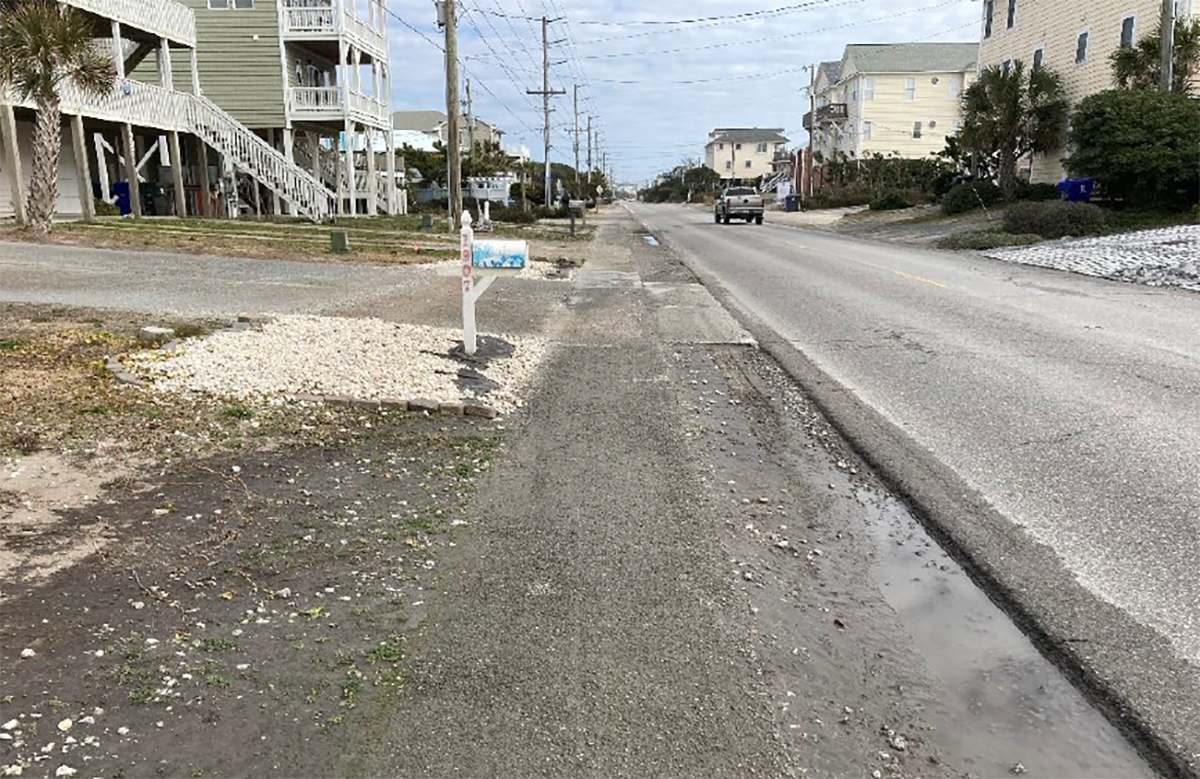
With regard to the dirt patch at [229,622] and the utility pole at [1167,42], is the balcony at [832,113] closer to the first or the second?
the utility pole at [1167,42]

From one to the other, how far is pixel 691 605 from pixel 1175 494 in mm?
3257

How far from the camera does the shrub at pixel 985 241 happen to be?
25.2 metres

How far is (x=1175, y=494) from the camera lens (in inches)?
214

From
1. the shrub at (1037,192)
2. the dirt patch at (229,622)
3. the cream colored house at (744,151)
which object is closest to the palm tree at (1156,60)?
the shrub at (1037,192)

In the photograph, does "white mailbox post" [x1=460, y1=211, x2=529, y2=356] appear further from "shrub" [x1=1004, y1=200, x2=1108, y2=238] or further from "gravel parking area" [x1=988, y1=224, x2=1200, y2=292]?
"shrub" [x1=1004, y1=200, x2=1108, y2=238]

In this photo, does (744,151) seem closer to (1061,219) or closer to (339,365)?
(1061,219)

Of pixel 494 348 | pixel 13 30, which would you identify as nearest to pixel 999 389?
pixel 494 348

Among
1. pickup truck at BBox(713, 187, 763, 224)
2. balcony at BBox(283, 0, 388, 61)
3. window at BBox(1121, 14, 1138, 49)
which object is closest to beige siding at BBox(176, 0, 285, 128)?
balcony at BBox(283, 0, 388, 61)

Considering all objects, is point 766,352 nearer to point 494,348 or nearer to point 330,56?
point 494,348

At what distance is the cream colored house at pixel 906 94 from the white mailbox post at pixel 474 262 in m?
60.6

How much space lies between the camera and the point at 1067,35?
1345 inches

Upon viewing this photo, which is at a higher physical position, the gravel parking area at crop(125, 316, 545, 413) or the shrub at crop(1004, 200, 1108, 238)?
the shrub at crop(1004, 200, 1108, 238)

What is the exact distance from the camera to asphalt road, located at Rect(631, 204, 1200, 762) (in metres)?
3.90

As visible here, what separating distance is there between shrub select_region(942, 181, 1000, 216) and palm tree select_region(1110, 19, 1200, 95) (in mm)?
7170
